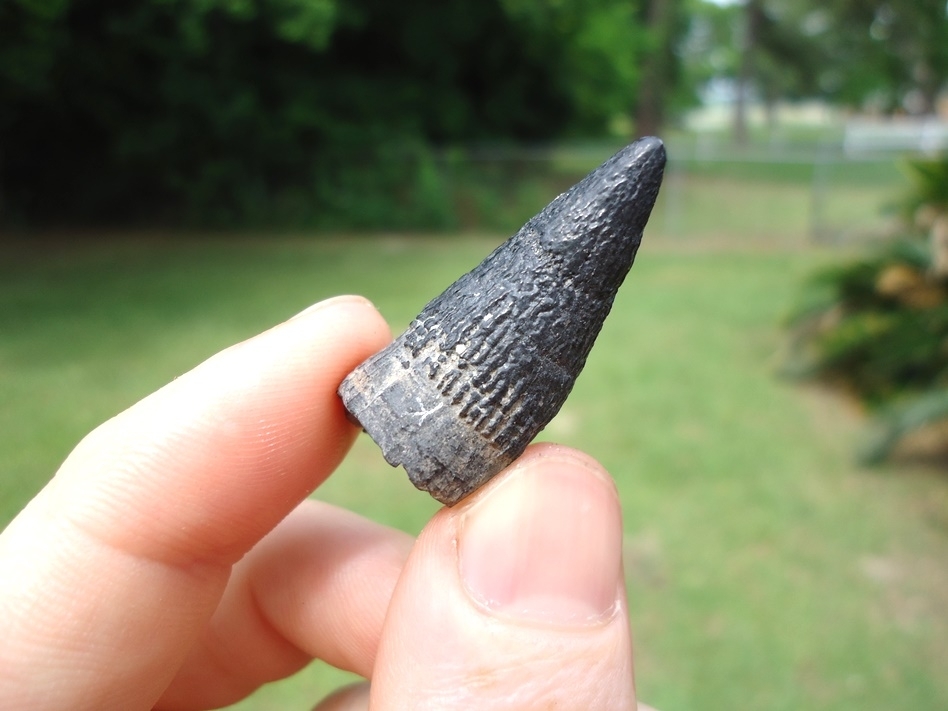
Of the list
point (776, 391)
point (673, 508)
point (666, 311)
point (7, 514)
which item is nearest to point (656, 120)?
point (666, 311)

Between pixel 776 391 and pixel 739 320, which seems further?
pixel 739 320

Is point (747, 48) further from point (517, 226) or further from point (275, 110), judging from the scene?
point (275, 110)

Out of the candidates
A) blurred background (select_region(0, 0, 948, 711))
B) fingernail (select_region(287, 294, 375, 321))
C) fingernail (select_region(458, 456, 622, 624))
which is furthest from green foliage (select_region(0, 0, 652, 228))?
fingernail (select_region(458, 456, 622, 624))

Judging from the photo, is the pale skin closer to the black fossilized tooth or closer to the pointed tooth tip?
the black fossilized tooth

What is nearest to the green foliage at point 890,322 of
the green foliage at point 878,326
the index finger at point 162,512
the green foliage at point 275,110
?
the green foliage at point 878,326

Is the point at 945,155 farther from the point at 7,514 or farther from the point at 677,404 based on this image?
the point at 7,514

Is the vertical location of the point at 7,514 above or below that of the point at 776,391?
above

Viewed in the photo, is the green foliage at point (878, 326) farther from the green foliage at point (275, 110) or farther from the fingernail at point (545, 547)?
the green foliage at point (275, 110)
